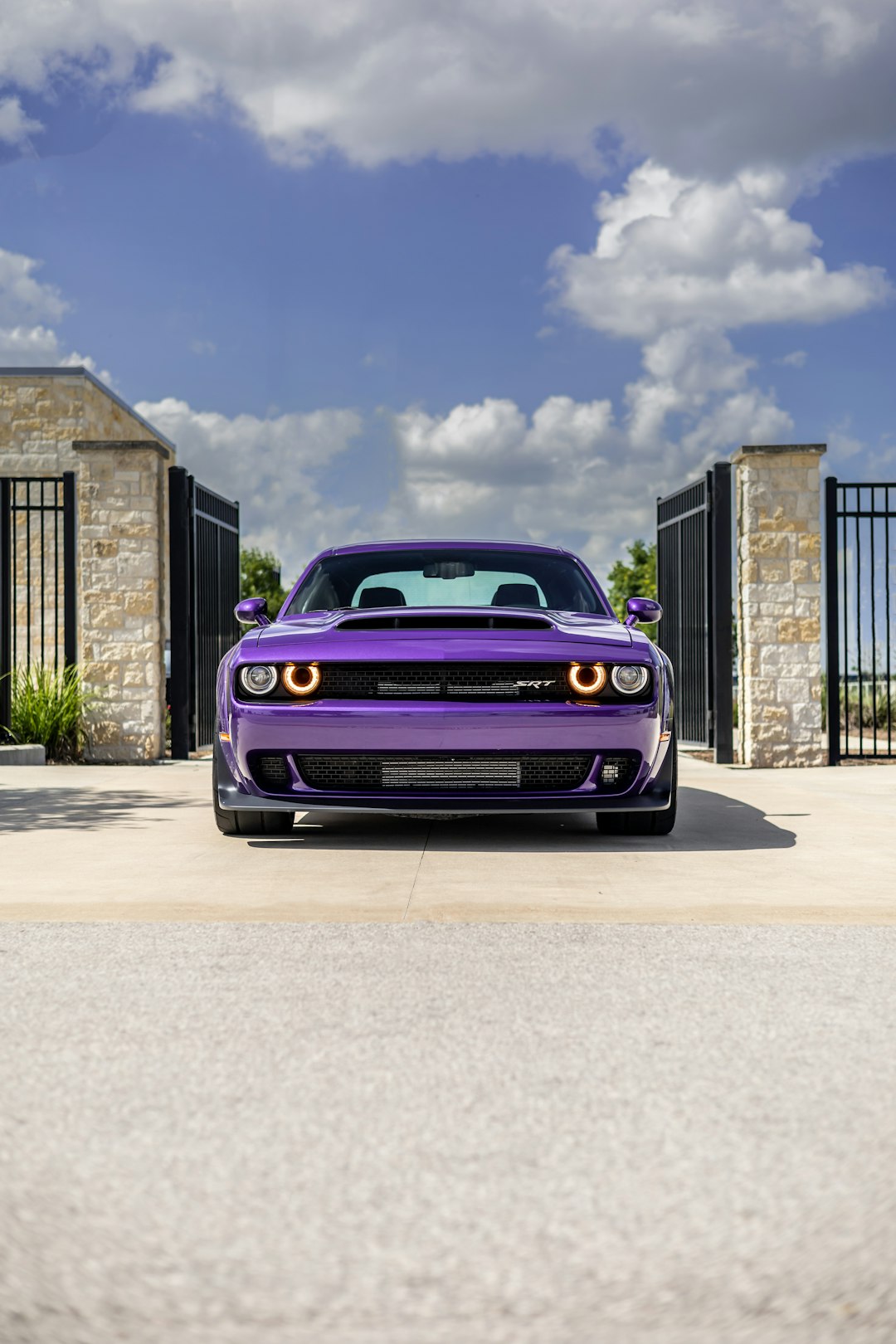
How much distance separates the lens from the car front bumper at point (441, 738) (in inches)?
236

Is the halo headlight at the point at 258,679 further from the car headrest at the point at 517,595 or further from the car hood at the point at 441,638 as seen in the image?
the car headrest at the point at 517,595

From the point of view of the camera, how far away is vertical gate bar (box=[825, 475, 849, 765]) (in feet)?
38.7

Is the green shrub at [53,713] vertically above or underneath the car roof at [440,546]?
underneath

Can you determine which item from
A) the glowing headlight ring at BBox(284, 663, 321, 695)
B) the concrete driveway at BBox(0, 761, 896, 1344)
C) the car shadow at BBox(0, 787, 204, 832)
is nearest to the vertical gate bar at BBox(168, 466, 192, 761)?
the car shadow at BBox(0, 787, 204, 832)

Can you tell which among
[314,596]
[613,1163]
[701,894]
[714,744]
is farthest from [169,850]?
[714,744]

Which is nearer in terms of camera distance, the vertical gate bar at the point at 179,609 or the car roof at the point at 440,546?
the car roof at the point at 440,546

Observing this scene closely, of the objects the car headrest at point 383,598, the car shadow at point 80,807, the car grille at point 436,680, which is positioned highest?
the car headrest at point 383,598

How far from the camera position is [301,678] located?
609 cm

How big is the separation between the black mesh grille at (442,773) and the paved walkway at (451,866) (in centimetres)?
32

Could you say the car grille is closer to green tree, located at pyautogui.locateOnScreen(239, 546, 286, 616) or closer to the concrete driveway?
the concrete driveway

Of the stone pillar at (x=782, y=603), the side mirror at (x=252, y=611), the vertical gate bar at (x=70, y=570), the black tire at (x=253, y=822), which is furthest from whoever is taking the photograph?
the vertical gate bar at (x=70, y=570)

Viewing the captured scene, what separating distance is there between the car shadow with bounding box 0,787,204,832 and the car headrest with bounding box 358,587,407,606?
1.75 meters

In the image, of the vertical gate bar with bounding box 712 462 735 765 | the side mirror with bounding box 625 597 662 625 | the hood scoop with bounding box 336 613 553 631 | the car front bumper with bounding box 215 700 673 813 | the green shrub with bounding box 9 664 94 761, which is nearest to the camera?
the car front bumper with bounding box 215 700 673 813

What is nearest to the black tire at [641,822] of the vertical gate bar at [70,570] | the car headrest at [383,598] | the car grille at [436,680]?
the car grille at [436,680]
